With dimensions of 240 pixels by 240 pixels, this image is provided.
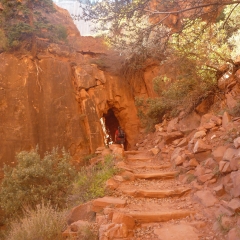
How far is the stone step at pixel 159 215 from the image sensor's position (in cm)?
503

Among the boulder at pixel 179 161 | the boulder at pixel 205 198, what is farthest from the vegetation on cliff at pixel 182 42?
the boulder at pixel 205 198

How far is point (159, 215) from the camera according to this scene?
5.11 m

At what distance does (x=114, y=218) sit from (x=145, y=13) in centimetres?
408

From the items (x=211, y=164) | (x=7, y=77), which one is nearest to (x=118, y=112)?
(x=7, y=77)

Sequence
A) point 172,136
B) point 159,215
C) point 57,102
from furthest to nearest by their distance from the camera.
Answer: point 57,102 → point 172,136 → point 159,215

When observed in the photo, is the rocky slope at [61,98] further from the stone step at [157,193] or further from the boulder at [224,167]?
the boulder at [224,167]

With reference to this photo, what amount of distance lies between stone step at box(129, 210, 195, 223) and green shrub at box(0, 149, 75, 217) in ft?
10.2

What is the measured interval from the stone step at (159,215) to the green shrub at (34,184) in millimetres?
3120

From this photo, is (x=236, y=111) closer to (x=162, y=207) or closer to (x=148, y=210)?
(x=162, y=207)

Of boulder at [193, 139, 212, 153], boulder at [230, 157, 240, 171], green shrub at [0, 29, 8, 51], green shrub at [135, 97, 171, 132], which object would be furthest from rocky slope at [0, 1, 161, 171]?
boulder at [230, 157, 240, 171]

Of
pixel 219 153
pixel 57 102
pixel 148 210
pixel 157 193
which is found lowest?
pixel 148 210

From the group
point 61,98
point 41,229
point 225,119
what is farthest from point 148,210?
point 61,98

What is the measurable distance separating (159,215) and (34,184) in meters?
4.21

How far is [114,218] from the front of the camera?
4.71 metres
